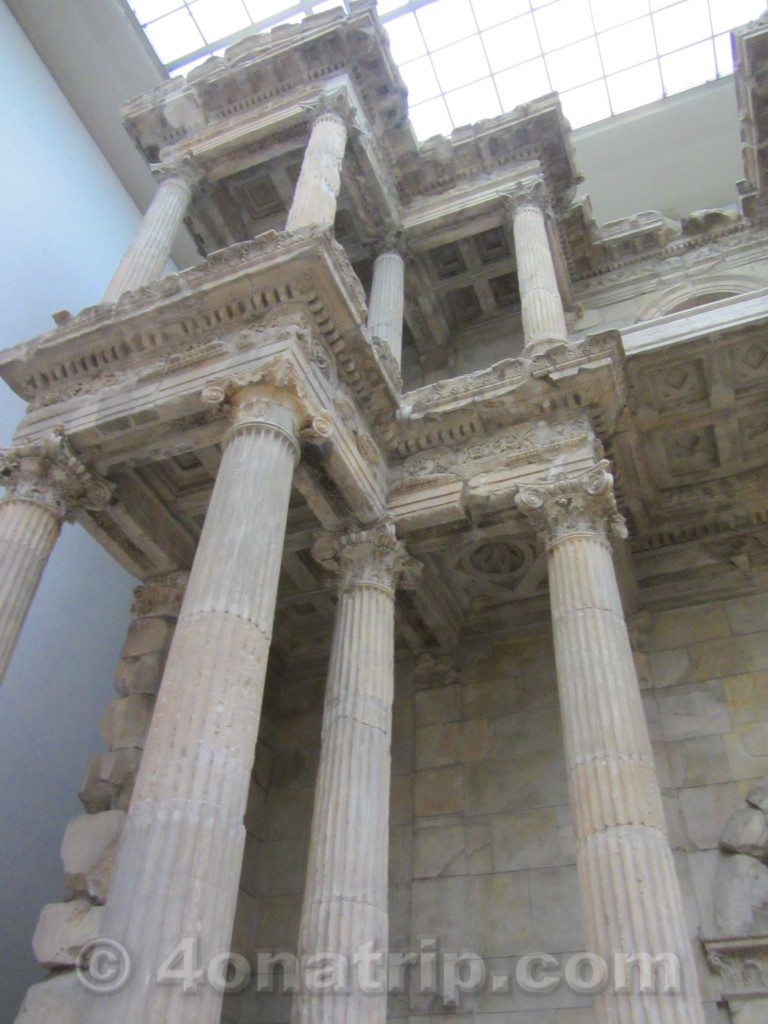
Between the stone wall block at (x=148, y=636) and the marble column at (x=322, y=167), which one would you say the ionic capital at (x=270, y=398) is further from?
the stone wall block at (x=148, y=636)

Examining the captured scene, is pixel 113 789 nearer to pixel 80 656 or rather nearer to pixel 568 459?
pixel 80 656

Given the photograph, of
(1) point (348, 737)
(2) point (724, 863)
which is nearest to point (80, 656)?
(1) point (348, 737)

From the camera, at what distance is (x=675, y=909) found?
25.7 ft

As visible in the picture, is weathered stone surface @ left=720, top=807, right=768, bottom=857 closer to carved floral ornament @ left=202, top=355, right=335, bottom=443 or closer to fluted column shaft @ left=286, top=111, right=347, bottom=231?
carved floral ornament @ left=202, top=355, right=335, bottom=443

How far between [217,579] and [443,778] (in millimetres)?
7025

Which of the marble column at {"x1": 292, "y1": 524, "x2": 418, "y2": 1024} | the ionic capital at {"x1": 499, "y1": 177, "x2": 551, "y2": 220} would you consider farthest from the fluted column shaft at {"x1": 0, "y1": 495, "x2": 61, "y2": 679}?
the ionic capital at {"x1": 499, "y1": 177, "x2": 551, "y2": 220}

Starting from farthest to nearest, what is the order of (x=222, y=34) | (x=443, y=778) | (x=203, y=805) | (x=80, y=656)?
(x=222, y=34)
(x=80, y=656)
(x=443, y=778)
(x=203, y=805)

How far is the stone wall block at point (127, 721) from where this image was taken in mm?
11484

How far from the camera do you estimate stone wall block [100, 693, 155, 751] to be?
11.5 m

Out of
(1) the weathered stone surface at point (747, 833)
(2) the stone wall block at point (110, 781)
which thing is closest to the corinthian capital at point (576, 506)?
(1) the weathered stone surface at point (747, 833)

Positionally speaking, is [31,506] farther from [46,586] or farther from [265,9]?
[265,9]

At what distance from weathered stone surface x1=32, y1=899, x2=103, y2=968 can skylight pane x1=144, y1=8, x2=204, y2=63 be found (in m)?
21.9

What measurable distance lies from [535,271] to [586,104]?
1172cm

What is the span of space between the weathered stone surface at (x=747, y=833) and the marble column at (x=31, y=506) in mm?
9481
